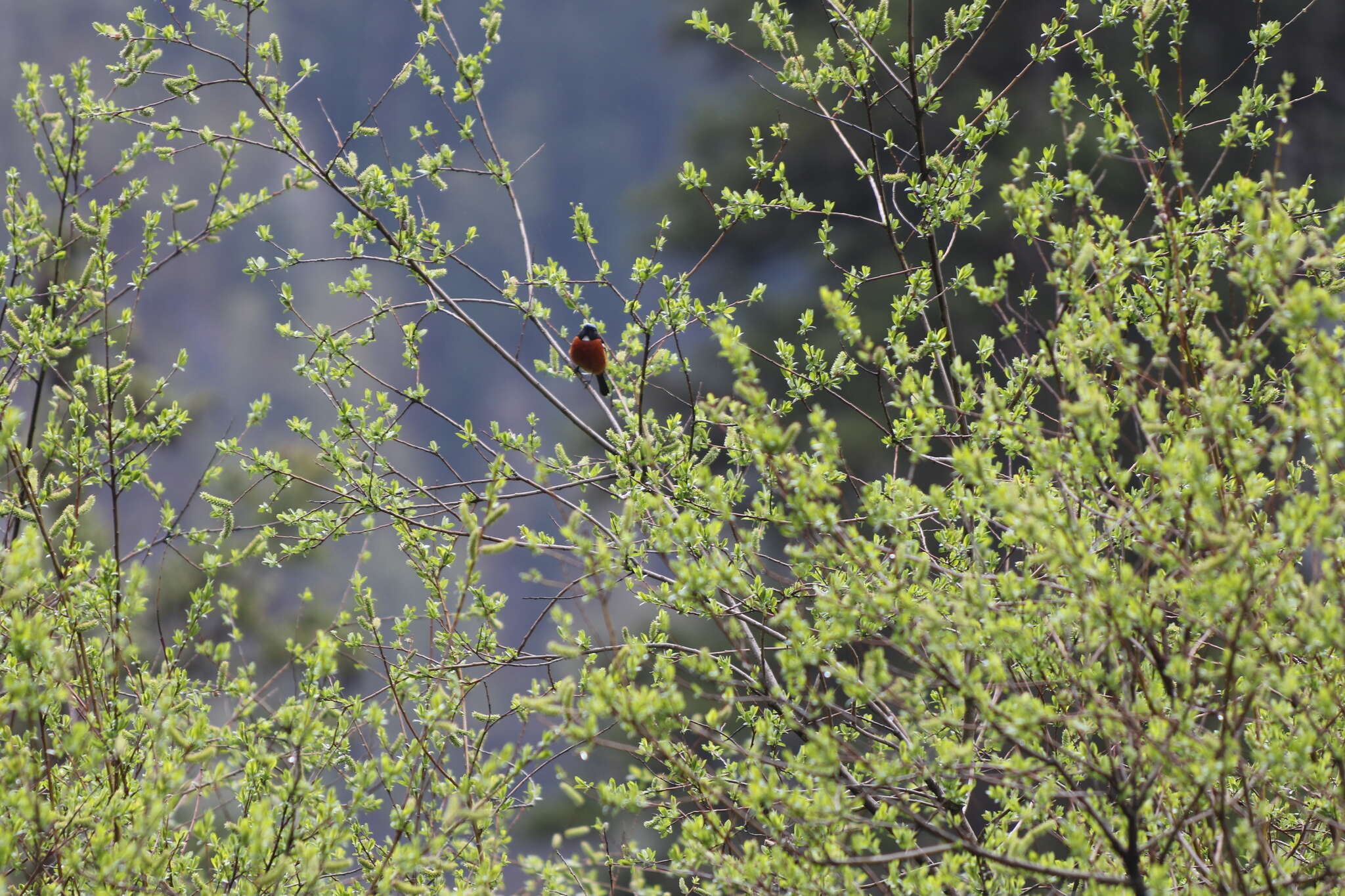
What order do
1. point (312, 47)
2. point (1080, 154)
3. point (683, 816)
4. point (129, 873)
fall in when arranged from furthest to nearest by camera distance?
point (312, 47)
point (1080, 154)
point (683, 816)
point (129, 873)

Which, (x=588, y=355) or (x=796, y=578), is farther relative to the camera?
(x=588, y=355)

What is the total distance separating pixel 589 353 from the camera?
3832 mm

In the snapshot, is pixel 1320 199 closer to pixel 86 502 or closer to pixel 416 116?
pixel 86 502

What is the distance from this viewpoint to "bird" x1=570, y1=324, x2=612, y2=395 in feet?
12.2

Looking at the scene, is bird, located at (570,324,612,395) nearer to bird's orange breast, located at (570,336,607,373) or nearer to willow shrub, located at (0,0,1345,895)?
bird's orange breast, located at (570,336,607,373)

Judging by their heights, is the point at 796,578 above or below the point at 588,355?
below

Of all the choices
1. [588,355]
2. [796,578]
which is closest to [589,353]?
[588,355]

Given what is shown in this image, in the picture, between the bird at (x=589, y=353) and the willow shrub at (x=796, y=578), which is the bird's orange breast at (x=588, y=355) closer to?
the bird at (x=589, y=353)

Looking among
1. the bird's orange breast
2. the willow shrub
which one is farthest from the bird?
the willow shrub

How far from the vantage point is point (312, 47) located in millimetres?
20281

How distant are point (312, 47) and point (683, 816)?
20.8 meters

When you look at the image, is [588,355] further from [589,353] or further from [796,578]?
[796,578]

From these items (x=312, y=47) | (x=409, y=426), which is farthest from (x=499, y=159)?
(x=312, y=47)

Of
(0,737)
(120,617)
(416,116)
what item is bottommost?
(0,737)
